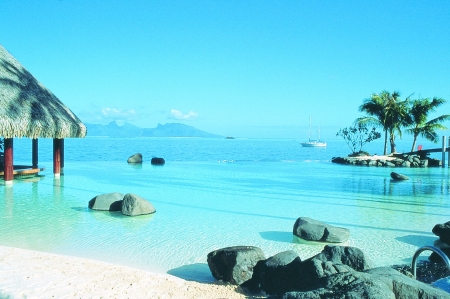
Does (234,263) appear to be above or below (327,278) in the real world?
below

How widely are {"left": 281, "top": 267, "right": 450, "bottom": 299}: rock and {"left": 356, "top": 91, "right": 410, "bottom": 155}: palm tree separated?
2500cm

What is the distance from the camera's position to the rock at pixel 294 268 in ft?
12.8

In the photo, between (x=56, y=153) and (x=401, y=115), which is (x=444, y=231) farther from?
(x=401, y=115)

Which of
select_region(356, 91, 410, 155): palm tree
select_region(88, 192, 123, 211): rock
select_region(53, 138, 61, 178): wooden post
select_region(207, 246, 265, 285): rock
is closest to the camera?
select_region(207, 246, 265, 285): rock

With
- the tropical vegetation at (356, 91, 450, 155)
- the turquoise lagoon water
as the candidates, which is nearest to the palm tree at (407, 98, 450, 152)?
the tropical vegetation at (356, 91, 450, 155)

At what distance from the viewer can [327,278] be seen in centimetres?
296

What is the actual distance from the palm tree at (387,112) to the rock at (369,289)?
984 inches

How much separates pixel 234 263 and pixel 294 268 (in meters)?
0.69

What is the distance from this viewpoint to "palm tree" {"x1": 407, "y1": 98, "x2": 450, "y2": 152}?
2567cm

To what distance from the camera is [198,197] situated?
35.3 ft

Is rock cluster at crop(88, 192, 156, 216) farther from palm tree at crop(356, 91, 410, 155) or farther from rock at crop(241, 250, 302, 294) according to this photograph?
palm tree at crop(356, 91, 410, 155)

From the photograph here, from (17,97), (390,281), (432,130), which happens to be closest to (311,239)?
(390,281)

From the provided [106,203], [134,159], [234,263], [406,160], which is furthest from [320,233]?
[406,160]

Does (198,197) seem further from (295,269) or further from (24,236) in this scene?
(295,269)
